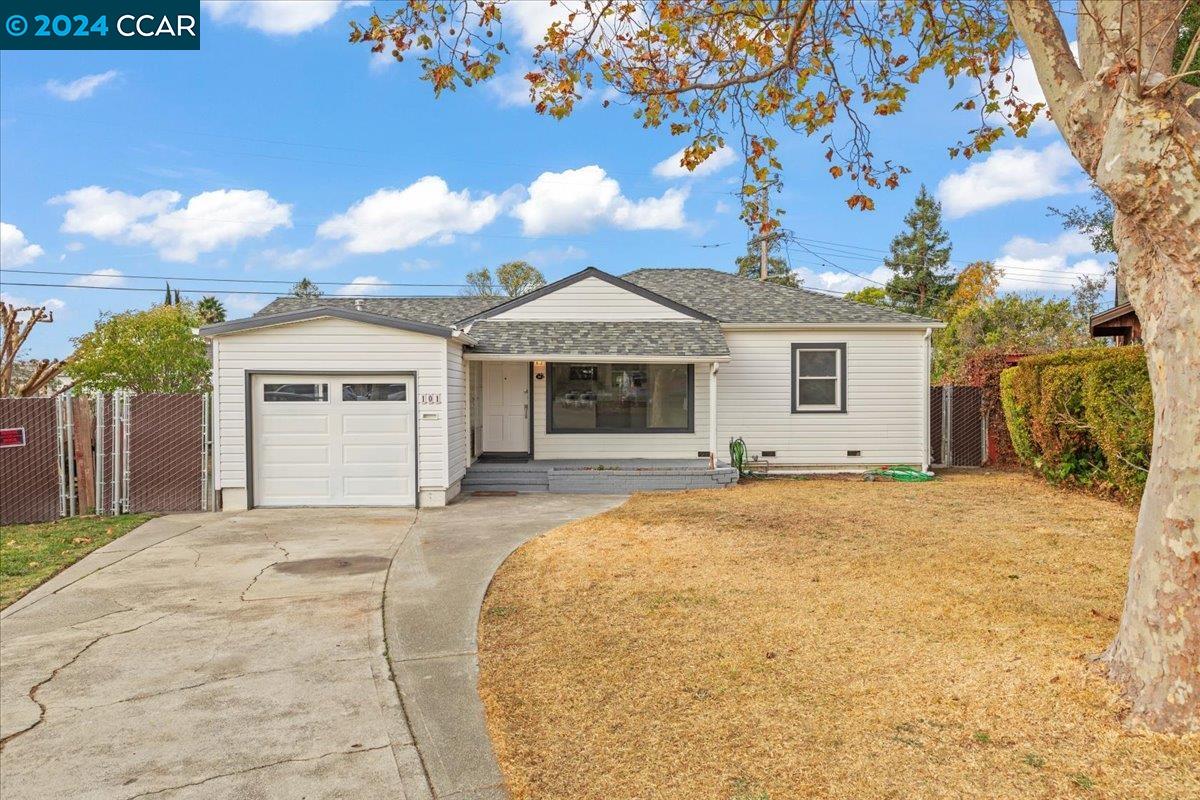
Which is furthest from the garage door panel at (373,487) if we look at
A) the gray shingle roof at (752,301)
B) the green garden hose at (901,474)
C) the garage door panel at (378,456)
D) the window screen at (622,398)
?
the green garden hose at (901,474)

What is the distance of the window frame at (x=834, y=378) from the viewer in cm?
1416

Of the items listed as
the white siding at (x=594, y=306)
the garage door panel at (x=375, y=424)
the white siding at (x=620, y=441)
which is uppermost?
the white siding at (x=594, y=306)

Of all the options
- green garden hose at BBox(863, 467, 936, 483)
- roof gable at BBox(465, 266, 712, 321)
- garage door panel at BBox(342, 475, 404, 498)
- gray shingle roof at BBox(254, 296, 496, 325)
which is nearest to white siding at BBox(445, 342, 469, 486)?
garage door panel at BBox(342, 475, 404, 498)

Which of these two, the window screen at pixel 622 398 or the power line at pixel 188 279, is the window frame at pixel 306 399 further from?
the power line at pixel 188 279

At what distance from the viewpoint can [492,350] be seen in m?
12.8

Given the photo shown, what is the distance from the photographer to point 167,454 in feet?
34.2

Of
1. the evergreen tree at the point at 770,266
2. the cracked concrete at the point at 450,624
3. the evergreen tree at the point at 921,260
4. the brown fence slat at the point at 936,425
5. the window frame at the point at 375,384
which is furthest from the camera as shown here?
the evergreen tree at the point at 770,266

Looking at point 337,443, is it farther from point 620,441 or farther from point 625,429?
point 625,429

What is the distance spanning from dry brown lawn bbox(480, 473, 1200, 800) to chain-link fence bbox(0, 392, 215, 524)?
244 inches

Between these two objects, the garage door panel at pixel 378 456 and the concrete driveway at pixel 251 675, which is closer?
the concrete driveway at pixel 251 675

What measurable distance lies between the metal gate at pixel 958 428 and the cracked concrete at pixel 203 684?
12.9m

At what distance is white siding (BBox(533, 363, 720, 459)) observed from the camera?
13.9 m

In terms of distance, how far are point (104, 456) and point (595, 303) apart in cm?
886

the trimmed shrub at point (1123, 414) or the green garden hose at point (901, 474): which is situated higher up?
the trimmed shrub at point (1123, 414)
